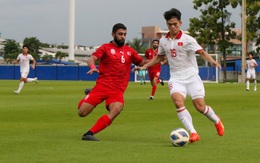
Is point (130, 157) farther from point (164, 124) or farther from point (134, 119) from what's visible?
point (134, 119)

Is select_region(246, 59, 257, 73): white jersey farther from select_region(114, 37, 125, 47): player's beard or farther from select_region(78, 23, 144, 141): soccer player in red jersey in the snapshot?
select_region(114, 37, 125, 47): player's beard

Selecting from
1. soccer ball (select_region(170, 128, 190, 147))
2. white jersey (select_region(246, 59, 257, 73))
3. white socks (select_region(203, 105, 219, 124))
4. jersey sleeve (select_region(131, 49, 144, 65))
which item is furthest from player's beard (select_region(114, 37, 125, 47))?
white jersey (select_region(246, 59, 257, 73))

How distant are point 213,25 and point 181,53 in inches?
2505

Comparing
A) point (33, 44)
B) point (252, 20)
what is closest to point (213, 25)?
point (252, 20)

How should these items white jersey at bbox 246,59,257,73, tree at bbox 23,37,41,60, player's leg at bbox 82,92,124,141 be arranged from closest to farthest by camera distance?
1. player's leg at bbox 82,92,124,141
2. white jersey at bbox 246,59,257,73
3. tree at bbox 23,37,41,60

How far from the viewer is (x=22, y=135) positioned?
502 inches

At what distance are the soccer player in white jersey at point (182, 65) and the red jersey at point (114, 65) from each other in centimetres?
91

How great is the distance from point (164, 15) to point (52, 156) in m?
3.57

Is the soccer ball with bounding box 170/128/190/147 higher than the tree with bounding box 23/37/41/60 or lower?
lower

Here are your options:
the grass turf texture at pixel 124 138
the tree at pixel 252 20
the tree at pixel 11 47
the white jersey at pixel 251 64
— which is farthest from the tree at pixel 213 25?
the tree at pixel 11 47

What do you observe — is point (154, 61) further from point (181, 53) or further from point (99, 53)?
point (99, 53)

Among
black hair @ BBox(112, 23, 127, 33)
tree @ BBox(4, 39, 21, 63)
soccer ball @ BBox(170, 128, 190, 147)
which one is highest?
tree @ BBox(4, 39, 21, 63)

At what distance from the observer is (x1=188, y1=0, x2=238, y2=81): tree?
7444 centimetres

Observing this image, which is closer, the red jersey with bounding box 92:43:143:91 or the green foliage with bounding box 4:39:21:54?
the red jersey with bounding box 92:43:143:91
